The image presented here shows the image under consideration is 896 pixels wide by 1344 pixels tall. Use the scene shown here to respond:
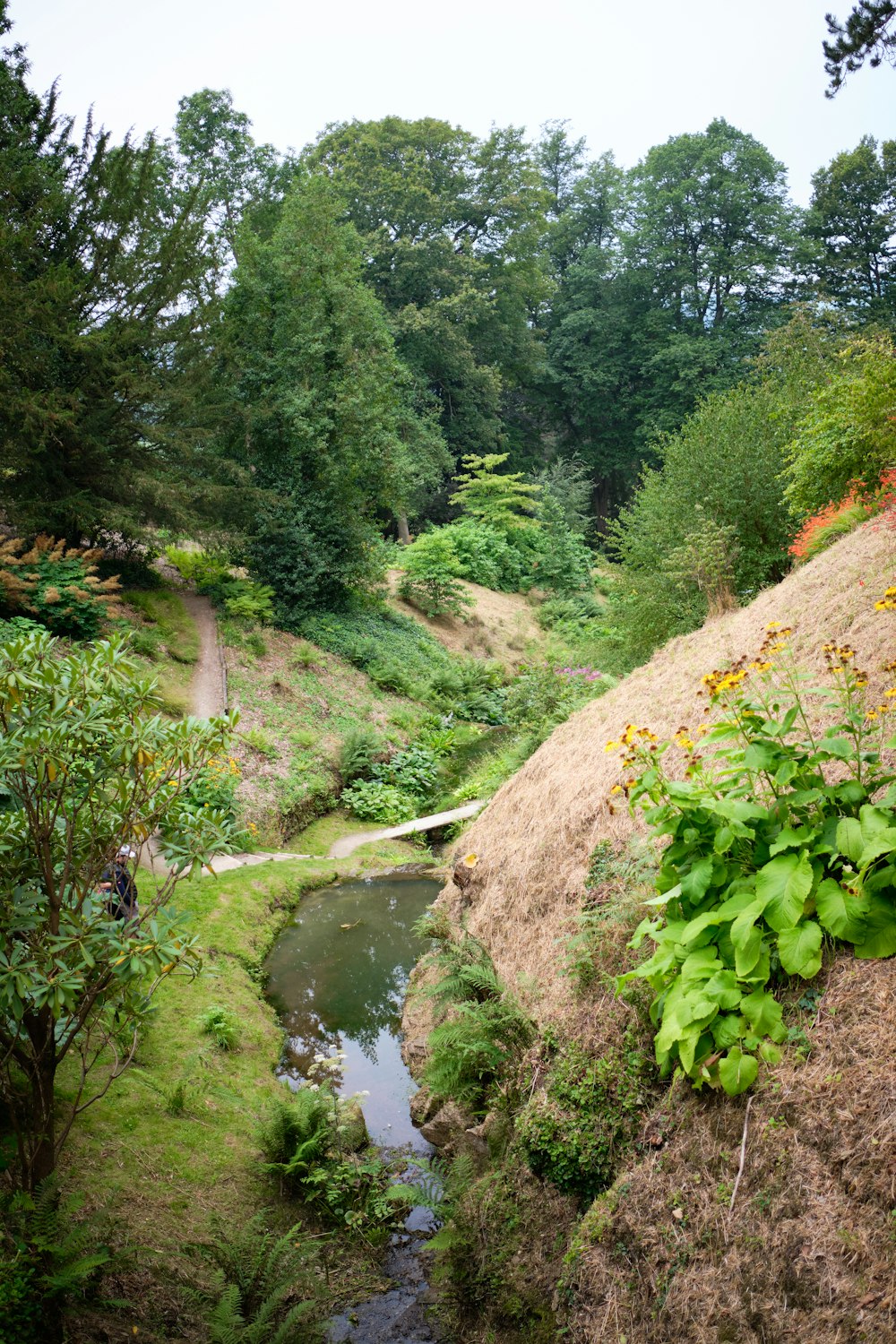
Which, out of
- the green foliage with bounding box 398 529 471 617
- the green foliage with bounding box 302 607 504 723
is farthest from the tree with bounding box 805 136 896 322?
the green foliage with bounding box 302 607 504 723

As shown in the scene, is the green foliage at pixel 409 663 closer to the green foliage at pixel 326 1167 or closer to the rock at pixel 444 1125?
the rock at pixel 444 1125

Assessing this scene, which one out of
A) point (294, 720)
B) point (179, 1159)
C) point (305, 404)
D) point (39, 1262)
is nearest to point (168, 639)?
point (294, 720)

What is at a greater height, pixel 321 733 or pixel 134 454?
pixel 134 454

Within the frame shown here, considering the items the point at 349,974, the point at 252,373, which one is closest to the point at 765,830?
the point at 349,974

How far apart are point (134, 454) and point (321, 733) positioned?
6.66 metres

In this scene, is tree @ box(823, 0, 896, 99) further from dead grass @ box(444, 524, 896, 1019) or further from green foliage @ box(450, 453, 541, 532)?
green foliage @ box(450, 453, 541, 532)

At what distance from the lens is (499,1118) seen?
18.6 ft

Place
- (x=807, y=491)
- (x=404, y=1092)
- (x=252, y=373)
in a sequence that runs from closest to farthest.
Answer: (x=404, y=1092) → (x=807, y=491) → (x=252, y=373)

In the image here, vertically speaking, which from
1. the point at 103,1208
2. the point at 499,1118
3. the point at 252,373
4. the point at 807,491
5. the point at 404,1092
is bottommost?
the point at 404,1092

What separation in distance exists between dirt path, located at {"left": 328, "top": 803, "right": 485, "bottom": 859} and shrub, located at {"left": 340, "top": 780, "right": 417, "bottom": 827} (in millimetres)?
403

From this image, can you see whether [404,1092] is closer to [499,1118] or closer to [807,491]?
[499,1118]

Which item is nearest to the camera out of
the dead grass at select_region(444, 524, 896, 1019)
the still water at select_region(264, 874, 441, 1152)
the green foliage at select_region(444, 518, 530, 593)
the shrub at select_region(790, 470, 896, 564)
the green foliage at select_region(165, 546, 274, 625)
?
the dead grass at select_region(444, 524, 896, 1019)

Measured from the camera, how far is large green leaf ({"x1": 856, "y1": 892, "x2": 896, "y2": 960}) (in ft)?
12.8

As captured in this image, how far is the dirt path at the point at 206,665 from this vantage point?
15.9m
